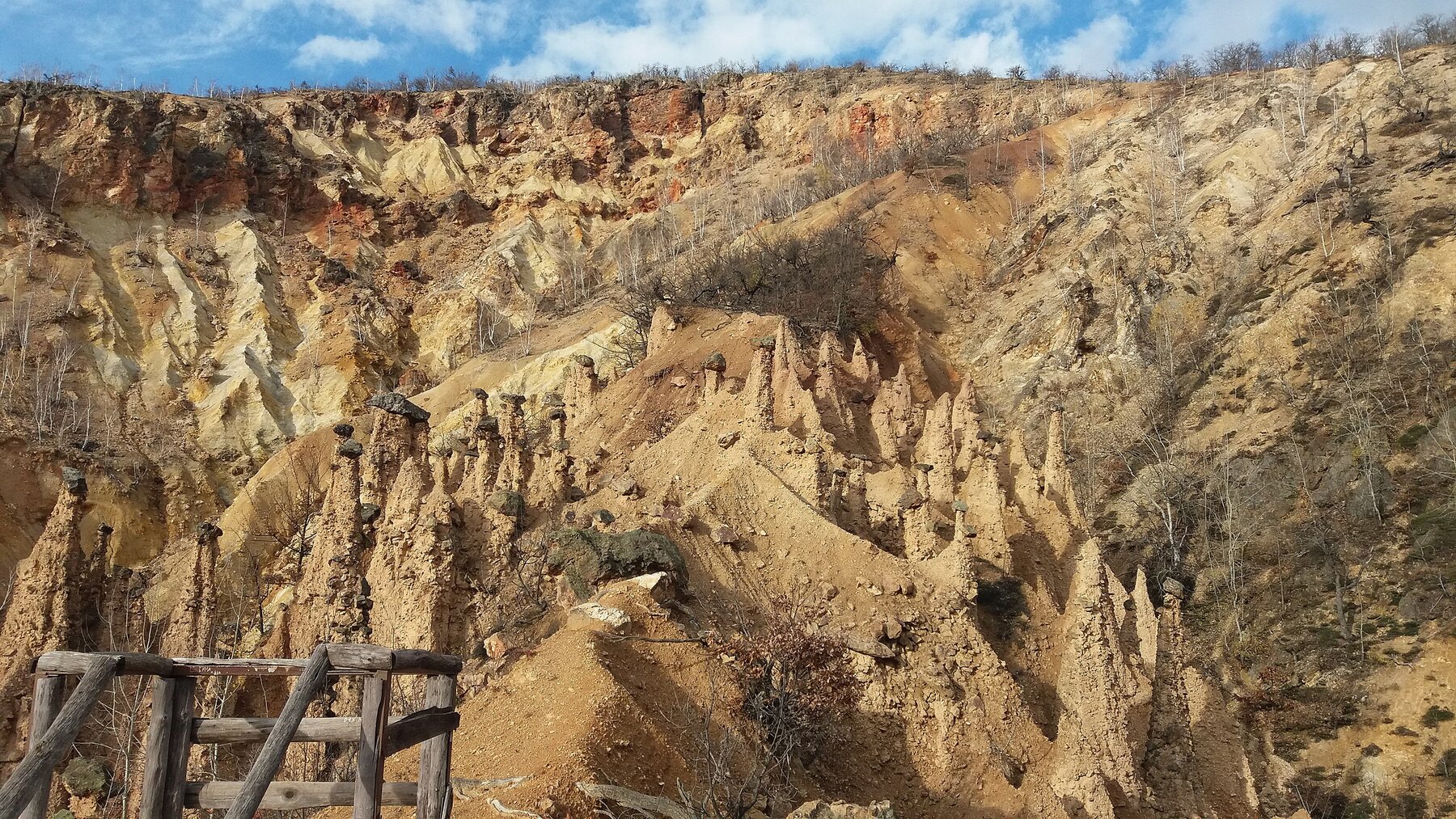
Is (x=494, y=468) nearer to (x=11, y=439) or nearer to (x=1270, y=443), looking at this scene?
(x=1270, y=443)

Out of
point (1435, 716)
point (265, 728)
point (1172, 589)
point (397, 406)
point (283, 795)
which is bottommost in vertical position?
point (1435, 716)

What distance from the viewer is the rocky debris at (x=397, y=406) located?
731 inches

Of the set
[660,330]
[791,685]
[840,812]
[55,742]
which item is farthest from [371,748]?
[660,330]

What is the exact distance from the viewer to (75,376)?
41.3 metres

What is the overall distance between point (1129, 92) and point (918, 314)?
28.4 m

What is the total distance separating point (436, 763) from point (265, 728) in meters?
0.91

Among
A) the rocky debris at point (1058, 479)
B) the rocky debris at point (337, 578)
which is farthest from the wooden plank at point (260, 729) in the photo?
the rocky debris at point (1058, 479)

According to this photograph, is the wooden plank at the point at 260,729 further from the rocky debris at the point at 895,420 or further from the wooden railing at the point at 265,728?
the rocky debris at the point at 895,420

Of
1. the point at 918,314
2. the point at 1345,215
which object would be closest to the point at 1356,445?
the point at 1345,215

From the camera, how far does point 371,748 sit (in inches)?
175

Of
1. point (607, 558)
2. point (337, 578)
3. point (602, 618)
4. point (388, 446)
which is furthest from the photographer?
point (388, 446)

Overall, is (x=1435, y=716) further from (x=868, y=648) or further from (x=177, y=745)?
(x=177, y=745)

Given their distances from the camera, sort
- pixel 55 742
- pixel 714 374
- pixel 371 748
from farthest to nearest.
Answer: pixel 714 374 → pixel 371 748 → pixel 55 742

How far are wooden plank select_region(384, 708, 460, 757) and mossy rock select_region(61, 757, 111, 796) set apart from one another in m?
10.3
